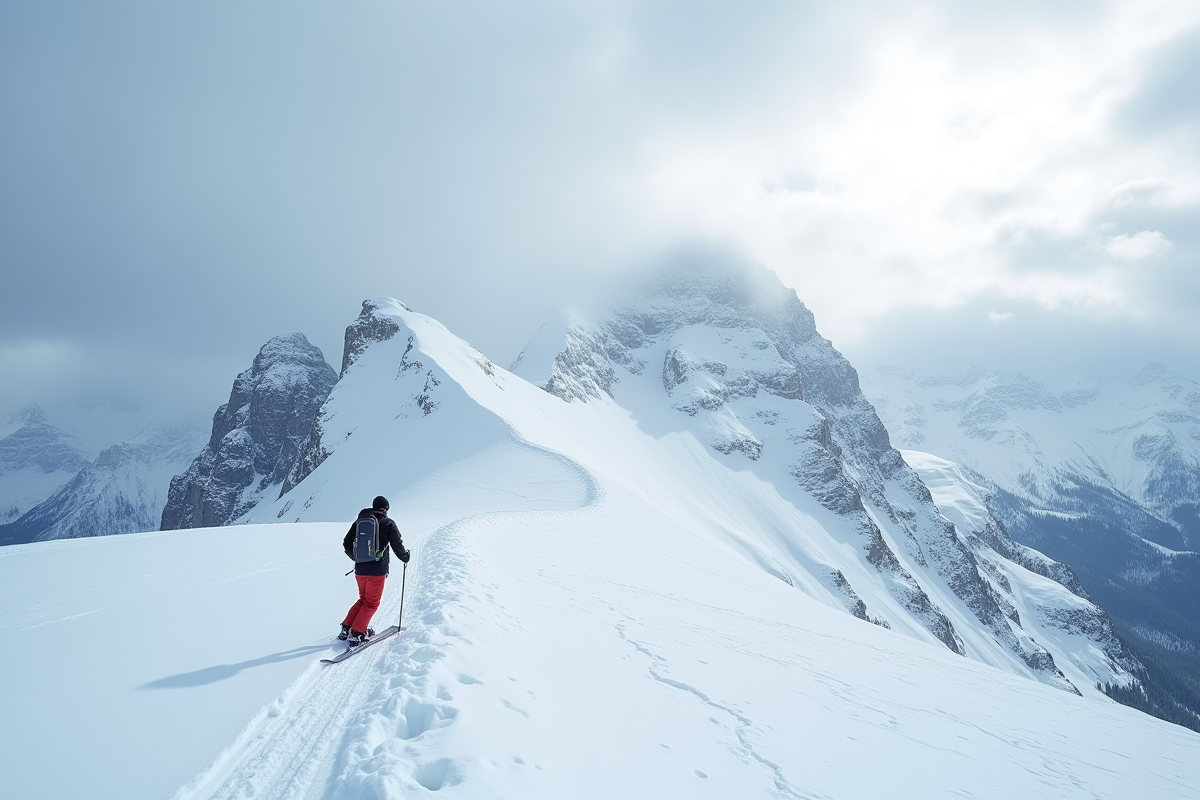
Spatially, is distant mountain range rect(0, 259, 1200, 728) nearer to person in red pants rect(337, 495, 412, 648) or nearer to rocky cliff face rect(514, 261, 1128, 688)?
rocky cliff face rect(514, 261, 1128, 688)

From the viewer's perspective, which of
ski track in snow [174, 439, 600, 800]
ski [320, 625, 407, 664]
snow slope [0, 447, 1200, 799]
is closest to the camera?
ski track in snow [174, 439, 600, 800]

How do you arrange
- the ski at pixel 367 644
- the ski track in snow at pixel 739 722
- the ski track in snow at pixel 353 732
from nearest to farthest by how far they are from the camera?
the ski track in snow at pixel 353 732 < the ski track in snow at pixel 739 722 < the ski at pixel 367 644

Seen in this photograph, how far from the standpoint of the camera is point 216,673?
635 cm

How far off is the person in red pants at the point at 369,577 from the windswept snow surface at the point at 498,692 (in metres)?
0.47

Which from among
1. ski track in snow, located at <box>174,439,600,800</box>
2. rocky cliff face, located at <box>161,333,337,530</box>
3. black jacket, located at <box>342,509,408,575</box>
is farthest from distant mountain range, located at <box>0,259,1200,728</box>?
ski track in snow, located at <box>174,439,600,800</box>

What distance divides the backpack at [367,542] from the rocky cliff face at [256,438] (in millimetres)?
123531

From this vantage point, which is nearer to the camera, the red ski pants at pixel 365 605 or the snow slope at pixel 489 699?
the snow slope at pixel 489 699

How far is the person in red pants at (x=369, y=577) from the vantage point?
8062mm

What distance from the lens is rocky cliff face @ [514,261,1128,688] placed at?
397ft

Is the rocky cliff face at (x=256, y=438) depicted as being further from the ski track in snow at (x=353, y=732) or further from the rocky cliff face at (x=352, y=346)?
the ski track in snow at (x=353, y=732)

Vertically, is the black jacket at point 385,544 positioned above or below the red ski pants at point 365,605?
above

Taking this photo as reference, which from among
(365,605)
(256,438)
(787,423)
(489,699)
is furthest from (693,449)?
(489,699)

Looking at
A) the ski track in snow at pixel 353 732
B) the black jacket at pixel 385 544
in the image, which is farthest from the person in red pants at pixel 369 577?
the ski track in snow at pixel 353 732

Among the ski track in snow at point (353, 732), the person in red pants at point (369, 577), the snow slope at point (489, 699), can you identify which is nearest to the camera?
the ski track in snow at point (353, 732)
